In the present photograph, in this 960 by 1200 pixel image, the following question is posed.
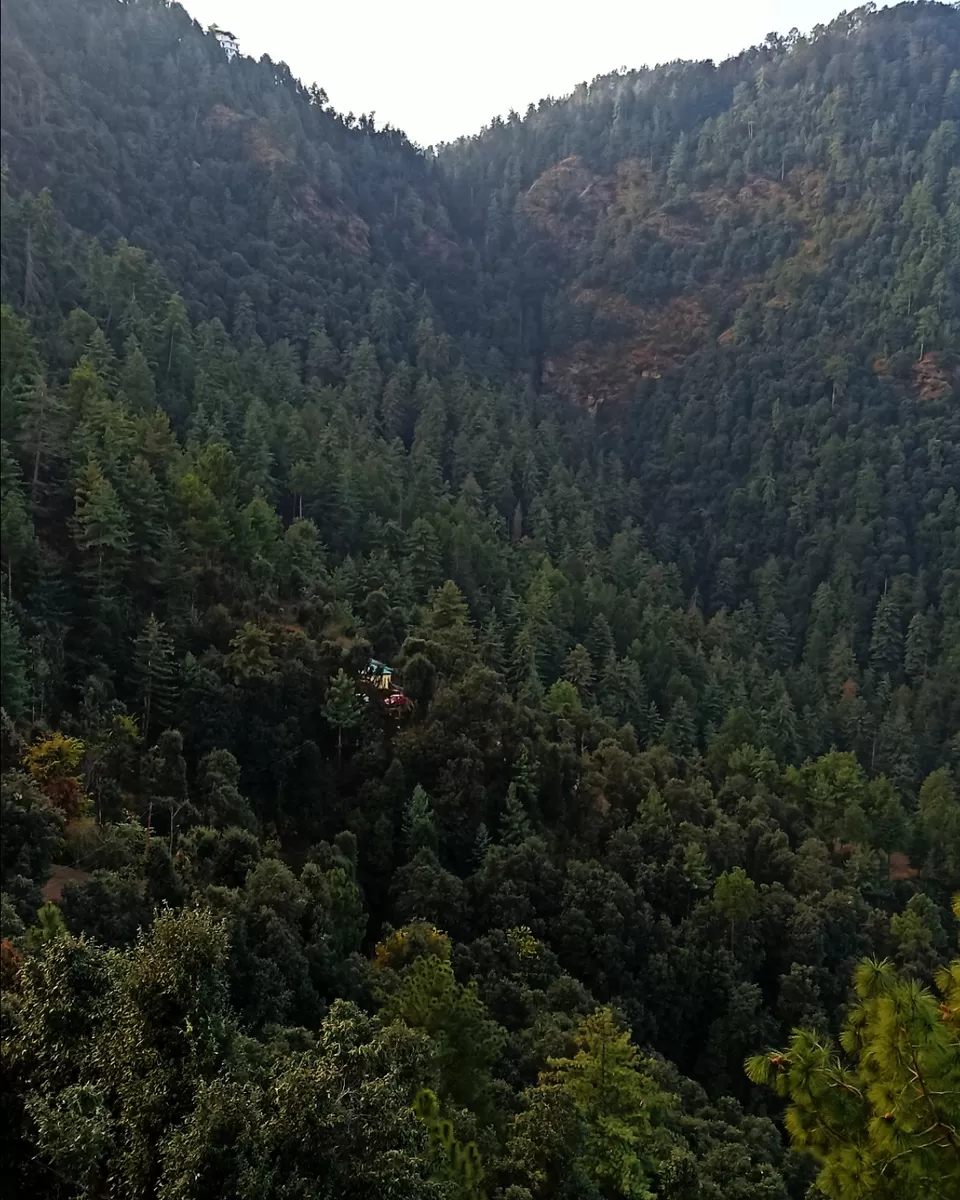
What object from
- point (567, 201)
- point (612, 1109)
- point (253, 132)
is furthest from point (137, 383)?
point (567, 201)

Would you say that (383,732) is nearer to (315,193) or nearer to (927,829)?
(927,829)

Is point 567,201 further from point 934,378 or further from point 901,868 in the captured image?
point 901,868

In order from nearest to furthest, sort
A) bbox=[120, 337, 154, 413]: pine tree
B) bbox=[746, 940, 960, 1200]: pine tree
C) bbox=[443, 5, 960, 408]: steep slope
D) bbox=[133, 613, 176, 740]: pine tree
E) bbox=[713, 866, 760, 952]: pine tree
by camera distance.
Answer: bbox=[746, 940, 960, 1200]: pine tree
bbox=[133, 613, 176, 740]: pine tree
bbox=[713, 866, 760, 952]: pine tree
bbox=[120, 337, 154, 413]: pine tree
bbox=[443, 5, 960, 408]: steep slope

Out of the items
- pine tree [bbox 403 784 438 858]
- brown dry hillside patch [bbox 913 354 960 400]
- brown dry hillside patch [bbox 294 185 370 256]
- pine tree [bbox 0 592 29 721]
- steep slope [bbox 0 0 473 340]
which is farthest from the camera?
brown dry hillside patch [bbox 294 185 370 256]

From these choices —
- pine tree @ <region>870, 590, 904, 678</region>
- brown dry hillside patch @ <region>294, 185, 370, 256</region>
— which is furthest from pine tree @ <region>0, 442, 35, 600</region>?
brown dry hillside patch @ <region>294, 185, 370, 256</region>

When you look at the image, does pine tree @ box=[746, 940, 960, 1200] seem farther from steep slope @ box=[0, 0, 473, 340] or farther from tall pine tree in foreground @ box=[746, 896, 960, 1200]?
steep slope @ box=[0, 0, 473, 340]

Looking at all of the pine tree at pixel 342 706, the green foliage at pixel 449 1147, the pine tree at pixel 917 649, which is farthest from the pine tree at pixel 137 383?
the pine tree at pixel 917 649

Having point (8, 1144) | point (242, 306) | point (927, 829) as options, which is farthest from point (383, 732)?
point (242, 306)
